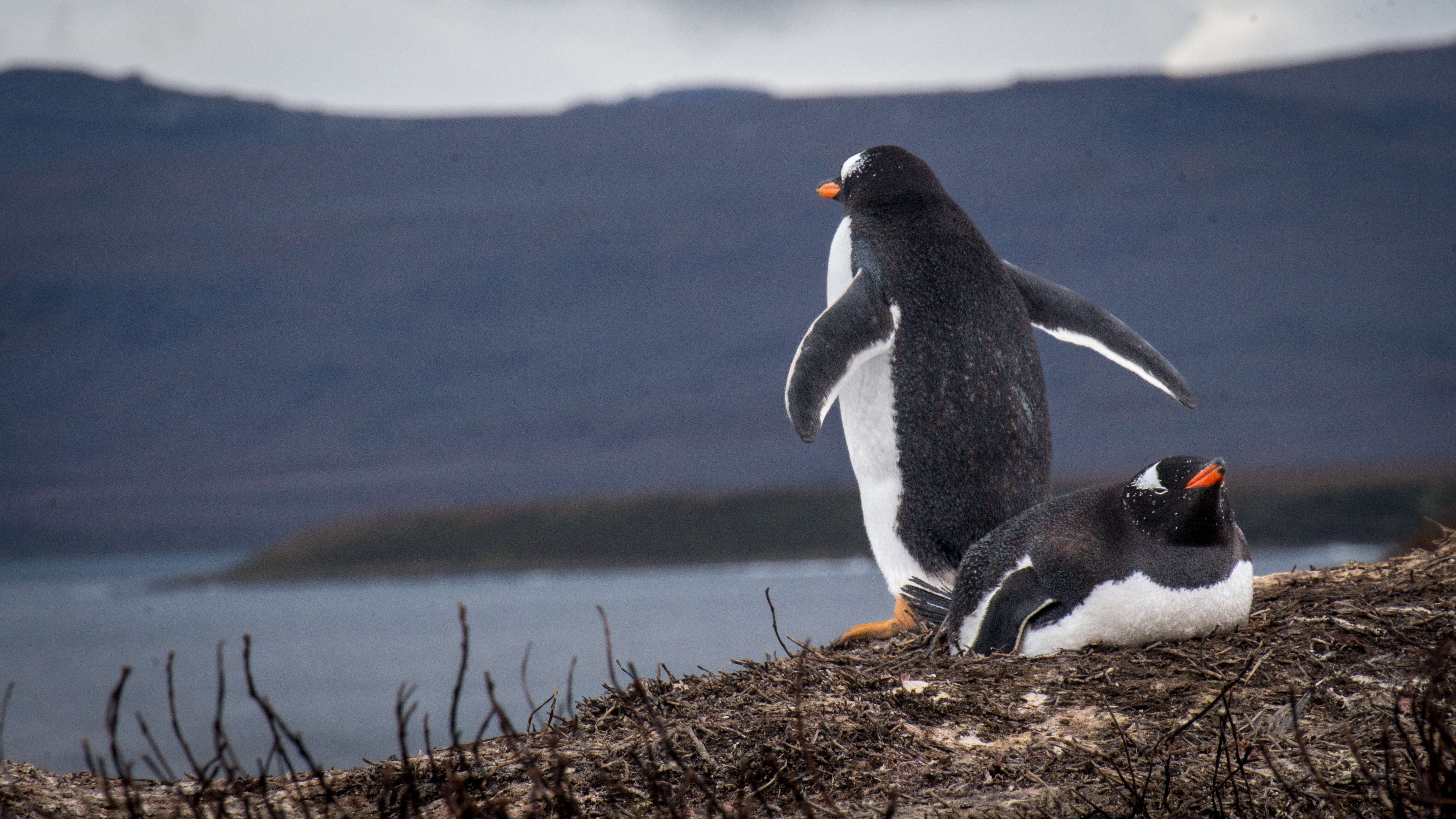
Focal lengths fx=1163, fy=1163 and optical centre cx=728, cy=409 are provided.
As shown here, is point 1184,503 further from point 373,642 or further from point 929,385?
point 373,642

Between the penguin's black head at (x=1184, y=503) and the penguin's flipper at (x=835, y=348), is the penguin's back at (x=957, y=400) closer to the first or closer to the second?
Result: the penguin's flipper at (x=835, y=348)

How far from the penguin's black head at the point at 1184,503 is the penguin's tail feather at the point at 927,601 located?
0.89 meters

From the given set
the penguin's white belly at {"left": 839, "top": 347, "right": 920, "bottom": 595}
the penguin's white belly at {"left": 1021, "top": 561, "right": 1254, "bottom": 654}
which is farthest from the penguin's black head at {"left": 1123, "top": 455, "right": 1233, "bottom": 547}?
the penguin's white belly at {"left": 839, "top": 347, "right": 920, "bottom": 595}

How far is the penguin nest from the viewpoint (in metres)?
2.67

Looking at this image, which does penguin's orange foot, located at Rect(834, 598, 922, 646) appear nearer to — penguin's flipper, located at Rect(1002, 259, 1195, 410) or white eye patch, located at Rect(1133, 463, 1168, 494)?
white eye patch, located at Rect(1133, 463, 1168, 494)

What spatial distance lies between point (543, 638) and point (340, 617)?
82.1ft

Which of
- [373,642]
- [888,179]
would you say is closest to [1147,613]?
[888,179]

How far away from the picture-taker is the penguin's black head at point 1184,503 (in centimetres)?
375

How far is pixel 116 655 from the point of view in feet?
121

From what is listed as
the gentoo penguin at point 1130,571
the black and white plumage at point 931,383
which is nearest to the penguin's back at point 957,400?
the black and white plumage at point 931,383

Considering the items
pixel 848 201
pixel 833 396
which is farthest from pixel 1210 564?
pixel 848 201

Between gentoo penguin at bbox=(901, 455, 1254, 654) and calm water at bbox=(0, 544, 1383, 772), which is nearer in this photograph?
gentoo penguin at bbox=(901, 455, 1254, 654)

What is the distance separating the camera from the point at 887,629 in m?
4.92

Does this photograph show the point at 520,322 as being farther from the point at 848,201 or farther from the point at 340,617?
the point at 848,201
